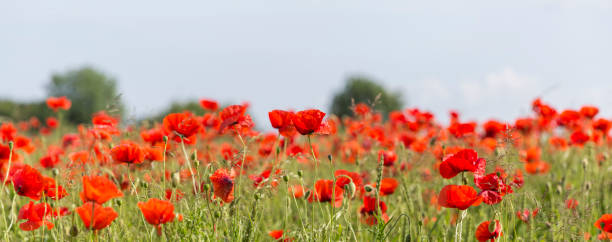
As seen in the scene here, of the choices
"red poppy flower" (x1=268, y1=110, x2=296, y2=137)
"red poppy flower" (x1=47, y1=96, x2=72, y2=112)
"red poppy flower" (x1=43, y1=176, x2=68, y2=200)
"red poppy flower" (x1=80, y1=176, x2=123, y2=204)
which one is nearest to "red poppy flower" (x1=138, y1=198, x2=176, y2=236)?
"red poppy flower" (x1=80, y1=176, x2=123, y2=204)

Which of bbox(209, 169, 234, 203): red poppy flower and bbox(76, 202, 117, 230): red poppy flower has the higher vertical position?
bbox(209, 169, 234, 203): red poppy flower

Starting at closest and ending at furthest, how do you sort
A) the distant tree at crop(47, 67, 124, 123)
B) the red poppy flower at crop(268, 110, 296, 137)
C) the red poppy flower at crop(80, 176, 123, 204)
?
the red poppy flower at crop(80, 176, 123, 204)
the red poppy flower at crop(268, 110, 296, 137)
the distant tree at crop(47, 67, 124, 123)

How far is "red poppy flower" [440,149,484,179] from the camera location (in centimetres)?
162

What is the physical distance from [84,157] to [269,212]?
3.40 ft

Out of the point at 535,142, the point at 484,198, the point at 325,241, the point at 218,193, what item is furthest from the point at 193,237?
the point at 535,142

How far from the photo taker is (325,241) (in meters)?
1.71

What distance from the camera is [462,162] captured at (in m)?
1.61

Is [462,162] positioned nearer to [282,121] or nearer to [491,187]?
[491,187]

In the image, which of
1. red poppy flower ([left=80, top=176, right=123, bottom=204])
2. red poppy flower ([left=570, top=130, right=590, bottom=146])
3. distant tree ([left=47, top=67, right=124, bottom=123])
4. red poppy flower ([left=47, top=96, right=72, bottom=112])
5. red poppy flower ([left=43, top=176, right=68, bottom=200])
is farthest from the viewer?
distant tree ([left=47, top=67, right=124, bottom=123])

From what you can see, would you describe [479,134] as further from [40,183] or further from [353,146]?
[40,183]

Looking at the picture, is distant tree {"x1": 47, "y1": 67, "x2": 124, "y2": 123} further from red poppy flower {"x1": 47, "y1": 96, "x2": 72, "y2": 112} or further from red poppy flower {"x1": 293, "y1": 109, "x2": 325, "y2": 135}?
red poppy flower {"x1": 293, "y1": 109, "x2": 325, "y2": 135}

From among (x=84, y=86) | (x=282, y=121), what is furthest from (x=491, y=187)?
(x=84, y=86)

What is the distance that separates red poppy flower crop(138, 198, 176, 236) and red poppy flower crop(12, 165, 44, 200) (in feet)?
1.40

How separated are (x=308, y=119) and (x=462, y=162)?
0.51 metres
